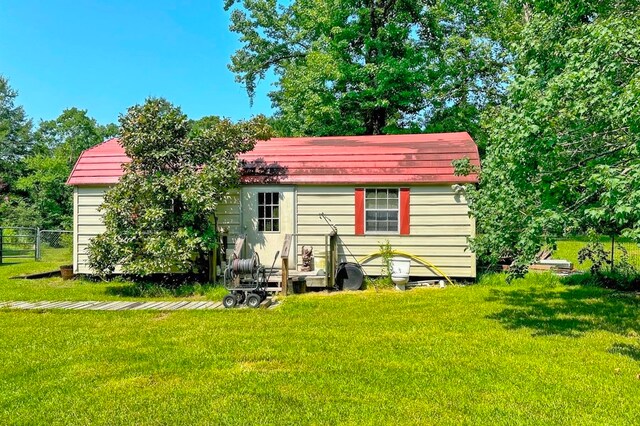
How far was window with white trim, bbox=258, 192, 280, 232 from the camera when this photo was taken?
10203 millimetres

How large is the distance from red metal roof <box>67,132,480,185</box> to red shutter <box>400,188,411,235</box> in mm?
322

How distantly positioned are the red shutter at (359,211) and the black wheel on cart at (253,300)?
327 cm

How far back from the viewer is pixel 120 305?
783 cm

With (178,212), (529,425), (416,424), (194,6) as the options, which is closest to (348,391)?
(416,424)

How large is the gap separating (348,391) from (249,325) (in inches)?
106

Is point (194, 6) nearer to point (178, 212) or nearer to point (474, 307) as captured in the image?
point (178, 212)

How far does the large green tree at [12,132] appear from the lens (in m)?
31.8

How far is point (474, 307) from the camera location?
7242 mm

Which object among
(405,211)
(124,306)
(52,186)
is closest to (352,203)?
(405,211)

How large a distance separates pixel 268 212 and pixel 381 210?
2643mm

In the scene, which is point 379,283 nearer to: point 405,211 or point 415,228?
point 415,228

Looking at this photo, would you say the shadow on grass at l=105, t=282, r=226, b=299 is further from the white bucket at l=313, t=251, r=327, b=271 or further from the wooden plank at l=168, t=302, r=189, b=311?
the white bucket at l=313, t=251, r=327, b=271

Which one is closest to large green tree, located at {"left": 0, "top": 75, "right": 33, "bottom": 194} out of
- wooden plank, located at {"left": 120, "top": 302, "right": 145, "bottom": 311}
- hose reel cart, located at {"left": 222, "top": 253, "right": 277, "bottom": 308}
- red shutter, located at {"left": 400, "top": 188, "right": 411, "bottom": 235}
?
wooden plank, located at {"left": 120, "top": 302, "right": 145, "bottom": 311}

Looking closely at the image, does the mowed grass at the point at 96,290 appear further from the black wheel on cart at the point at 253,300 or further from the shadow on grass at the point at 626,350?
the shadow on grass at the point at 626,350
